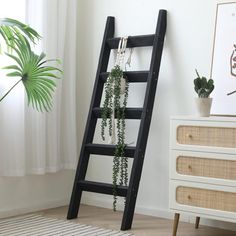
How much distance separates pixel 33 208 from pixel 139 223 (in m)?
0.88

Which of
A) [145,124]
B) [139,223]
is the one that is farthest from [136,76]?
[139,223]

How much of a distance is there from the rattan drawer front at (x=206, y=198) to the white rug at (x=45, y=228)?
1.49 feet

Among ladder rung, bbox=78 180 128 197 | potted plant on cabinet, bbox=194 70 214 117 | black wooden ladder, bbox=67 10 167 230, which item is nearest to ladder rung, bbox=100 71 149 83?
black wooden ladder, bbox=67 10 167 230

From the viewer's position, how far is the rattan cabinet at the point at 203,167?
111 inches

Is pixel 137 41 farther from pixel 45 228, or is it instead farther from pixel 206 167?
pixel 45 228

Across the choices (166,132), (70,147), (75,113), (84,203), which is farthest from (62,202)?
(166,132)

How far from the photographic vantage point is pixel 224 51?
10.6 feet

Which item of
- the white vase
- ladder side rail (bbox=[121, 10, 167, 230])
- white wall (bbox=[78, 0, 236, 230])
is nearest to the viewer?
the white vase

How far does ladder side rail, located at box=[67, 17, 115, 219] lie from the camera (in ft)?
12.0

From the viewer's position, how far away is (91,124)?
377 cm

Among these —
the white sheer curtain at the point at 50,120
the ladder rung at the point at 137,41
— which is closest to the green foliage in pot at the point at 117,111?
the ladder rung at the point at 137,41

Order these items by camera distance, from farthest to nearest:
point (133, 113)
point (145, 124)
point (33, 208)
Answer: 1. point (33, 208)
2. point (133, 113)
3. point (145, 124)

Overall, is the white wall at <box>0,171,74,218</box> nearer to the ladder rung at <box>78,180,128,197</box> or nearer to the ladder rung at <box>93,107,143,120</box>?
the ladder rung at <box>78,180,128,197</box>

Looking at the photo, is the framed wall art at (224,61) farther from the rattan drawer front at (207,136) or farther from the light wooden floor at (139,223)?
the light wooden floor at (139,223)
